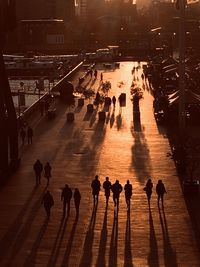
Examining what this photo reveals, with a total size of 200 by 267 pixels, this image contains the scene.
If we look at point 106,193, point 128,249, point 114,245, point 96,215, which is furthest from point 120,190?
point 128,249

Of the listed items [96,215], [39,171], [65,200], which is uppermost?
[65,200]

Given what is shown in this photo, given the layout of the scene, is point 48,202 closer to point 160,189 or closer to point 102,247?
point 102,247

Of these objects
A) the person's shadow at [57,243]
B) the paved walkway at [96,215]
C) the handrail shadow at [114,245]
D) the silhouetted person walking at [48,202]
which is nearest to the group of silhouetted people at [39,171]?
the paved walkway at [96,215]

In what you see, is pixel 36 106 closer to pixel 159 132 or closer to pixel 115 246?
pixel 159 132

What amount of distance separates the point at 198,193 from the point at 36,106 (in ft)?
79.2

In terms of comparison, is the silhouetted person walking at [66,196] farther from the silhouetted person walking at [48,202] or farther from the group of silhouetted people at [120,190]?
the group of silhouetted people at [120,190]

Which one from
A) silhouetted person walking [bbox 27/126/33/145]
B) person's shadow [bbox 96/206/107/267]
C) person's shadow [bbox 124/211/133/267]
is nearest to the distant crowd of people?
person's shadow [bbox 96/206/107/267]

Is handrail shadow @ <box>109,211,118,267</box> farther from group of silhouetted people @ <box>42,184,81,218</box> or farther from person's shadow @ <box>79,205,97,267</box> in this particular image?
group of silhouetted people @ <box>42,184,81,218</box>

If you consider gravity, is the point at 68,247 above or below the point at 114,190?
below

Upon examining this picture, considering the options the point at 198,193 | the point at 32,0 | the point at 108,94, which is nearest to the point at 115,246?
the point at 198,193

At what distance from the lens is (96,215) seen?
21.1m

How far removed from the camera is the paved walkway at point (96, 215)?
17438mm

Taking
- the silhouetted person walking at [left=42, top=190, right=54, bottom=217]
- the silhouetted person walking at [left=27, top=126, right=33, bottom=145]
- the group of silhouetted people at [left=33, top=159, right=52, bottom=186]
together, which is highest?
the silhouetted person walking at [left=42, top=190, right=54, bottom=217]

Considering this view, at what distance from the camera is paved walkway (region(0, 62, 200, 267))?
17438mm
